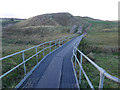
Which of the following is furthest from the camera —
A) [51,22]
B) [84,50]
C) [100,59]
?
[51,22]

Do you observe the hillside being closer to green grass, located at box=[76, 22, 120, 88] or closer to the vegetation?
the vegetation

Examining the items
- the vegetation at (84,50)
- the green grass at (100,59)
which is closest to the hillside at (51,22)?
the vegetation at (84,50)

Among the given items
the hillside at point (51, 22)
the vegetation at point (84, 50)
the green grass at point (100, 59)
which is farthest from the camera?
the hillside at point (51, 22)

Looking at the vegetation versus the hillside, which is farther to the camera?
the hillside

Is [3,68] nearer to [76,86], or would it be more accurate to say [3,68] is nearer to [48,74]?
[48,74]

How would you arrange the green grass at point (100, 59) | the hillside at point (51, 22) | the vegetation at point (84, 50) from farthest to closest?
the hillside at point (51, 22) → the green grass at point (100, 59) → the vegetation at point (84, 50)

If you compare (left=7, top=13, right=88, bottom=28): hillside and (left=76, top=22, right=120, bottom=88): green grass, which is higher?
(left=7, top=13, right=88, bottom=28): hillside

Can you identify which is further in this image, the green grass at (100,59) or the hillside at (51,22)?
the hillside at (51,22)

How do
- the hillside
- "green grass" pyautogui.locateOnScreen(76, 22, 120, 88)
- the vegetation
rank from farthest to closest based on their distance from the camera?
the hillside, "green grass" pyautogui.locateOnScreen(76, 22, 120, 88), the vegetation

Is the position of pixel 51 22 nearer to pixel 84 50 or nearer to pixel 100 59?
pixel 84 50

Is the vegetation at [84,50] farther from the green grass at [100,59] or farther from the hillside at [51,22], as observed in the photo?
the hillside at [51,22]

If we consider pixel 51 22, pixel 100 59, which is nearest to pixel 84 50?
pixel 100 59

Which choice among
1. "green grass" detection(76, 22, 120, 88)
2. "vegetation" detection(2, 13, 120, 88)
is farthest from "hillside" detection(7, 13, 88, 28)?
"green grass" detection(76, 22, 120, 88)

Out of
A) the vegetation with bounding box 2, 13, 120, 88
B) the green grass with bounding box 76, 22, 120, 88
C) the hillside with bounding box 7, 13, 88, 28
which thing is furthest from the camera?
the hillside with bounding box 7, 13, 88, 28
